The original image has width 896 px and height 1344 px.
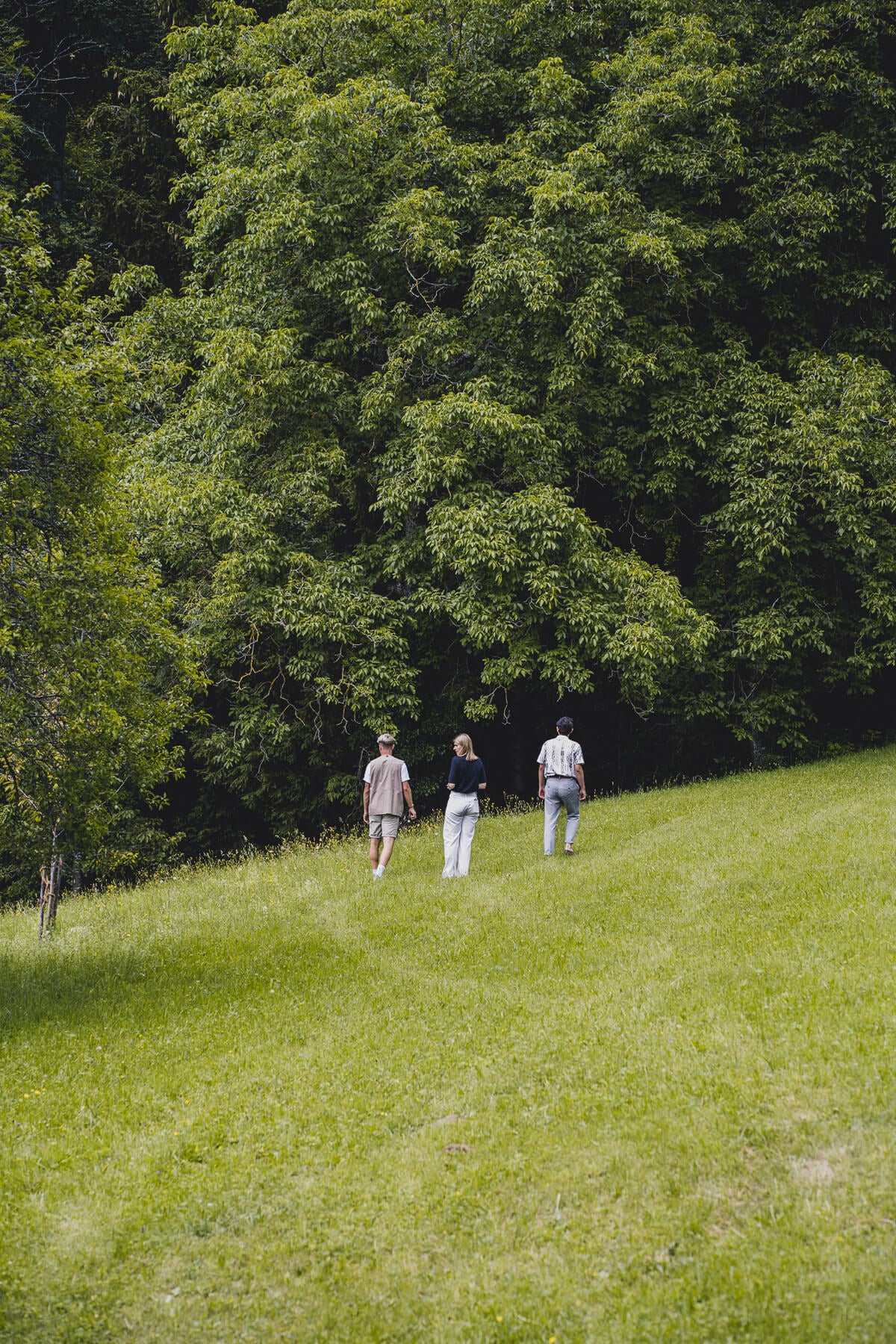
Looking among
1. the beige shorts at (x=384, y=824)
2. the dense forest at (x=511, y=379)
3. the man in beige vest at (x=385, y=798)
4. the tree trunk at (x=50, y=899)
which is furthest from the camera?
the dense forest at (x=511, y=379)

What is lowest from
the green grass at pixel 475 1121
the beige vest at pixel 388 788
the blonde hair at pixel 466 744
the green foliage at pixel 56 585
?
the green grass at pixel 475 1121

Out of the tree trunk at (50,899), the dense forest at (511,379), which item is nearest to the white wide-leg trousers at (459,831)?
the tree trunk at (50,899)

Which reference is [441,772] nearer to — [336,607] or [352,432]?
[336,607]

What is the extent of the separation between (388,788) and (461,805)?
1077 mm

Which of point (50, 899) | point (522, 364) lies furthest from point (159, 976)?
point (522, 364)

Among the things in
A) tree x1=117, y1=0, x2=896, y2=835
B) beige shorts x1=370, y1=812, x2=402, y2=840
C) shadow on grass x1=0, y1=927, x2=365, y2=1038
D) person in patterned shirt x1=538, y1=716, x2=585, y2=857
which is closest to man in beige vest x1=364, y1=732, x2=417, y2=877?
beige shorts x1=370, y1=812, x2=402, y2=840

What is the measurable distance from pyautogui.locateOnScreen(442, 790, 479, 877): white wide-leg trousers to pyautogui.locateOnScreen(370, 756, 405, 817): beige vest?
2.29 ft

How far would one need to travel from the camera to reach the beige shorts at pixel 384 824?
1448 centimetres

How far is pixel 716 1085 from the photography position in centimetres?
705

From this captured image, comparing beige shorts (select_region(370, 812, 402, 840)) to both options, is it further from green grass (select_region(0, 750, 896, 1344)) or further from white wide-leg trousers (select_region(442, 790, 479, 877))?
green grass (select_region(0, 750, 896, 1344))

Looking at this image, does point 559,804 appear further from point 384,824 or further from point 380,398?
point 380,398

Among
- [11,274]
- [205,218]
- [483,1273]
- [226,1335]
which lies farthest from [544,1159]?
[205,218]

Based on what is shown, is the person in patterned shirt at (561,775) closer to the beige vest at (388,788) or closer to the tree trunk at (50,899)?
the beige vest at (388,788)

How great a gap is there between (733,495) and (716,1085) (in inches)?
616
